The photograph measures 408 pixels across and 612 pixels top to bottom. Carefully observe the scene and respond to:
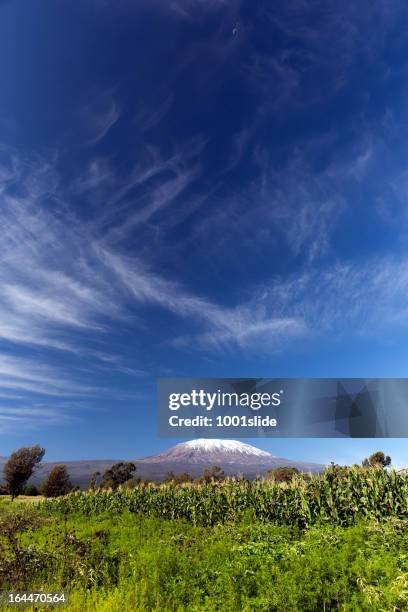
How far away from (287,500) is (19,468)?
69593mm

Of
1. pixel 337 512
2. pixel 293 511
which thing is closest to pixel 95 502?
pixel 293 511

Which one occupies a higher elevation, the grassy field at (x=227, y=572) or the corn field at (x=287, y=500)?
the corn field at (x=287, y=500)

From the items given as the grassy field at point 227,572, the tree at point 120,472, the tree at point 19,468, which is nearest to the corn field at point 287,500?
the grassy field at point 227,572

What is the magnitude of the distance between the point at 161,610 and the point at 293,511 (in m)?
13.5

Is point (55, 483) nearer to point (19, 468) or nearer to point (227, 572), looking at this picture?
point (19, 468)

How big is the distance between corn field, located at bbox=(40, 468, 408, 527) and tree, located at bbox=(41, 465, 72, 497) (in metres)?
58.8

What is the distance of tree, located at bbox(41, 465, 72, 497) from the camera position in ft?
264

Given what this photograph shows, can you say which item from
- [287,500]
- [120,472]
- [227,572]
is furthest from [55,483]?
[227,572]

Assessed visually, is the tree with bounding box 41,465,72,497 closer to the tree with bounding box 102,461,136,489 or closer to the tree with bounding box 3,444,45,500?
the tree with bounding box 3,444,45,500

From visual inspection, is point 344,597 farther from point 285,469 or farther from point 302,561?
point 285,469

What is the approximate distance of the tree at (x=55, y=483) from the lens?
80438 mm

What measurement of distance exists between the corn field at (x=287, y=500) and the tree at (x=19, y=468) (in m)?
56.1

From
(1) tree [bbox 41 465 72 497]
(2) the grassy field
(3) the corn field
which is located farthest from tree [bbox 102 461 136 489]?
(2) the grassy field

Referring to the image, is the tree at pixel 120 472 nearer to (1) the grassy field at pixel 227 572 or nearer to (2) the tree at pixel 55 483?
(2) the tree at pixel 55 483
